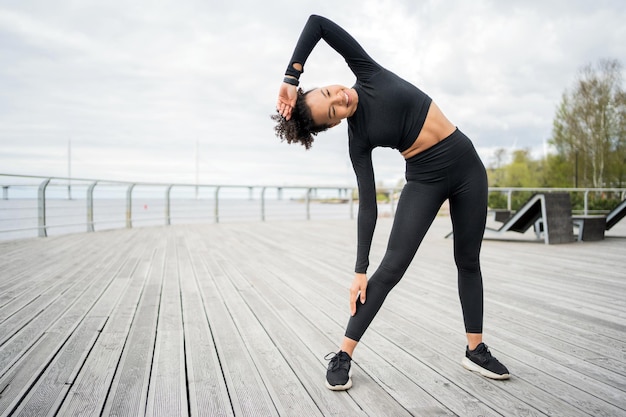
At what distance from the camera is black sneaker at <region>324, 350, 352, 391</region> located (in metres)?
1.40

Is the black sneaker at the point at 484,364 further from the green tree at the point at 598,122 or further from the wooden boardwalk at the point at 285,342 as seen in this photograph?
the green tree at the point at 598,122

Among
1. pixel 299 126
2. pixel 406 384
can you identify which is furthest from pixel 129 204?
pixel 406 384

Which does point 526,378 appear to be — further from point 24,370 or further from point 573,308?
point 24,370

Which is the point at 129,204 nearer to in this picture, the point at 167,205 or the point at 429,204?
the point at 167,205

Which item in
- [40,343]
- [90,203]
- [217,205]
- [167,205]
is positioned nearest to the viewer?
[40,343]

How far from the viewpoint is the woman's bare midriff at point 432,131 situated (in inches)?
55.4

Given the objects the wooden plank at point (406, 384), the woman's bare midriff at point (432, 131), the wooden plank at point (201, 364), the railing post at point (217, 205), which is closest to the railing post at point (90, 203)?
the railing post at point (217, 205)

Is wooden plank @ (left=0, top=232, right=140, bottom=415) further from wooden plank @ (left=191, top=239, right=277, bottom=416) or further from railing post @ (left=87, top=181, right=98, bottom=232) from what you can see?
railing post @ (left=87, top=181, right=98, bottom=232)

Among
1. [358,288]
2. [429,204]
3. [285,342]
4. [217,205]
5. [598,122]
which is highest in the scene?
[598,122]

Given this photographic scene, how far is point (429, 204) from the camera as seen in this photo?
4.72 ft

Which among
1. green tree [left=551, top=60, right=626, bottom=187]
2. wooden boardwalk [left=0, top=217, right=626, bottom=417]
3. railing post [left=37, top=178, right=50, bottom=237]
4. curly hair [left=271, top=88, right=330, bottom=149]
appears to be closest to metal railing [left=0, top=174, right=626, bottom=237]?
railing post [left=37, top=178, right=50, bottom=237]

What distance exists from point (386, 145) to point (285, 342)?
105cm

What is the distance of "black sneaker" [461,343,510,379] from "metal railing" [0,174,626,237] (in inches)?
255

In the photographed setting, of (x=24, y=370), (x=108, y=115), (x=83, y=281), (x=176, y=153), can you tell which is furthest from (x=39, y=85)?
(x=176, y=153)
